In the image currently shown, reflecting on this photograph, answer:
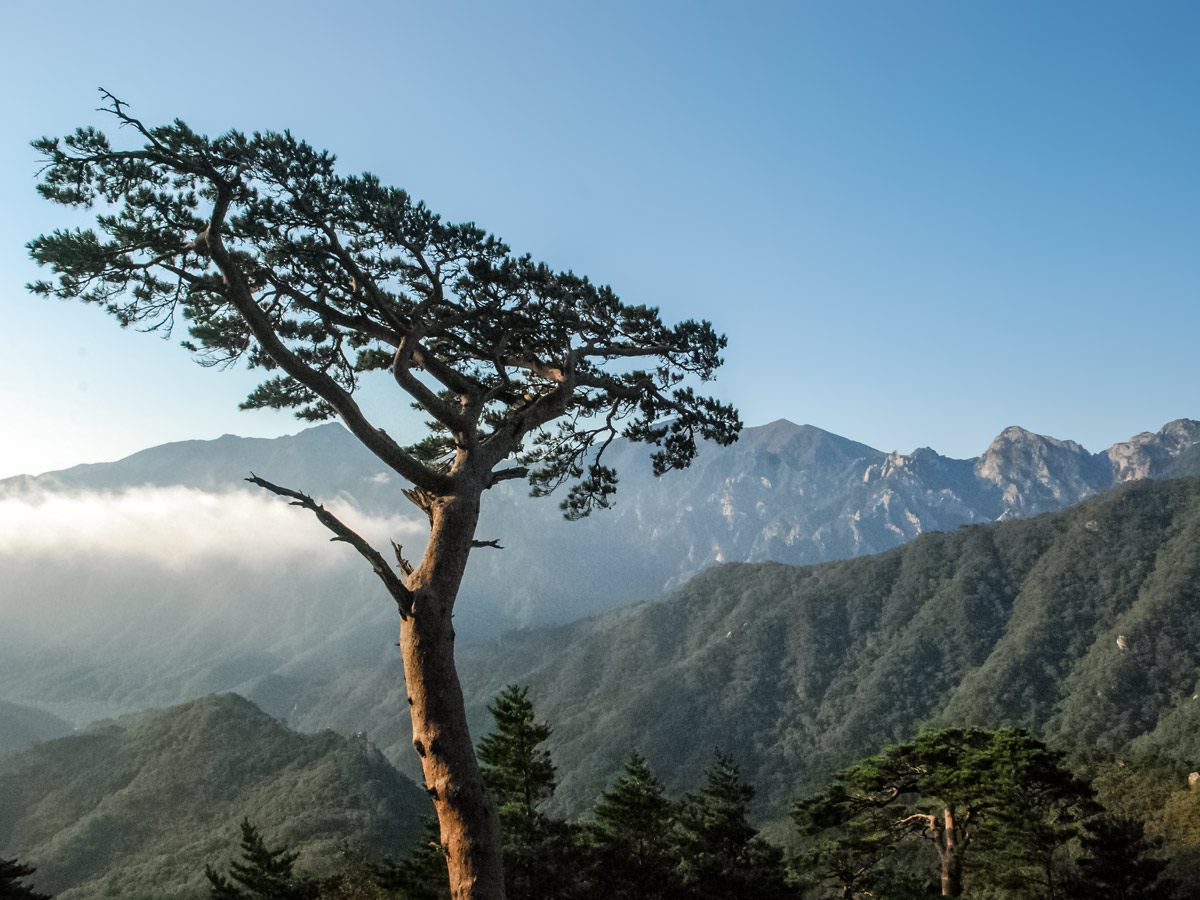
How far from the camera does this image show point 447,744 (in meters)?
5.57

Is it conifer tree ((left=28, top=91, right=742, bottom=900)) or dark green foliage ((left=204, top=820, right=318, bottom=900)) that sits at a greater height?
conifer tree ((left=28, top=91, right=742, bottom=900))

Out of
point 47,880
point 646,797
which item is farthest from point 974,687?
point 47,880

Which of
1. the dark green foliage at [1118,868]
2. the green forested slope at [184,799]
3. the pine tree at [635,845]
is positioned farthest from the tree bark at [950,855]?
the green forested slope at [184,799]

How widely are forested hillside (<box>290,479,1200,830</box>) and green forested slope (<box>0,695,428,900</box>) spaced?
39588mm

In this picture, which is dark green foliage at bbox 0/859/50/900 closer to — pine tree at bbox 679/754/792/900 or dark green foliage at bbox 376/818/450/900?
dark green foliage at bbox 376/818/450/900

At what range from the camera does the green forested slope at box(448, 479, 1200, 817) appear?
112938 mm

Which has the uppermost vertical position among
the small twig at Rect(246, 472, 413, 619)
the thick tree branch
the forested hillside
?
the thick tree branch

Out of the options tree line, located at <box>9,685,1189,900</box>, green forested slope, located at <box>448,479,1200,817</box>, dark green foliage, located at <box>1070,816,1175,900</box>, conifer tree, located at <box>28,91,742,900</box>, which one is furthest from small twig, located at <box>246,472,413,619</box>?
green forested slope, located at <box>448,479,1200,817</box>

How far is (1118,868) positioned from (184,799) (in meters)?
126

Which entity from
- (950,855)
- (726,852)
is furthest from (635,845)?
(950,855)

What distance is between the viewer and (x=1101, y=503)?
155625 mm

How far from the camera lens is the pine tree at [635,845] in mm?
20188

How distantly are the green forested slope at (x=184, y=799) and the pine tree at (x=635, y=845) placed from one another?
59.2 meters

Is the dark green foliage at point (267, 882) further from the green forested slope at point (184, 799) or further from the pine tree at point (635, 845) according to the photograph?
the green forested slope at point (184, 799)
